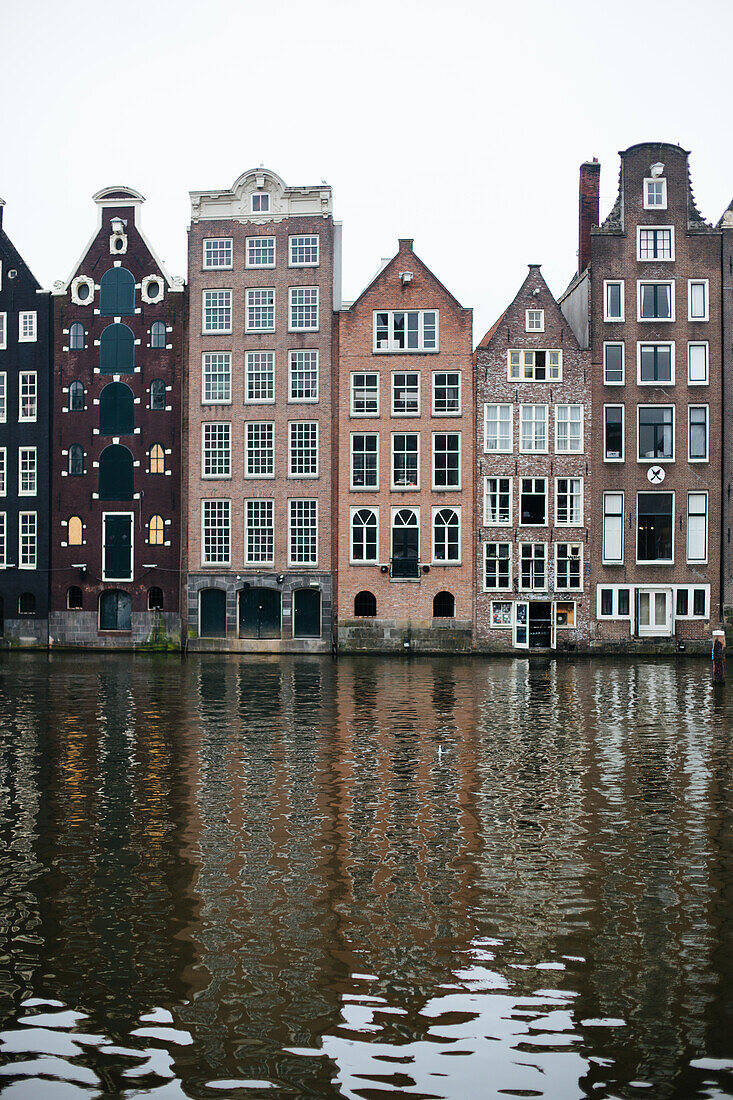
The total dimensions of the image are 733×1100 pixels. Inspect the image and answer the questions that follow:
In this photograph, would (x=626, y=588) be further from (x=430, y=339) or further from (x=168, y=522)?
(x=168, y=522)

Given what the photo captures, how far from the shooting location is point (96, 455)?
56.6 meters

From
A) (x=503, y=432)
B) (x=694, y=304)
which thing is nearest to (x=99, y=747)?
(x=503, y=432)

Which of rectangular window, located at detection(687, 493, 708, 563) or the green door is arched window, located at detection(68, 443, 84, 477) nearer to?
the green door

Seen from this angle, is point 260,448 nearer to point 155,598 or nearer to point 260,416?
point 260,416

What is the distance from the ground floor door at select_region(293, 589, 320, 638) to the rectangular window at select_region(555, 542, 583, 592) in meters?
12.0

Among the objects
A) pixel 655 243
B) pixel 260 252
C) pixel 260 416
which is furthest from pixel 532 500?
pixel 260 252

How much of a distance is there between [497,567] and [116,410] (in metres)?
21.3

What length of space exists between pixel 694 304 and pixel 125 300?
28.9 metres

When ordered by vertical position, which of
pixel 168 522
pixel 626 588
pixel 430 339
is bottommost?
pixel 626 588

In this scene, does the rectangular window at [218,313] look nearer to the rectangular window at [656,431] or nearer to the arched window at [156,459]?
the arched window at [156,459]

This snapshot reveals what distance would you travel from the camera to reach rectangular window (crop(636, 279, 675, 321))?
5391 centimetres

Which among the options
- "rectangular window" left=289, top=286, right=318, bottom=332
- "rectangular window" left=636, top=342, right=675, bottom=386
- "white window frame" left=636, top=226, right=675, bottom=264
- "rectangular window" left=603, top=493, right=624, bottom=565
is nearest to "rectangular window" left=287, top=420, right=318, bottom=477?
"rectangular window" left=289, top=286, right=318, bottom=332

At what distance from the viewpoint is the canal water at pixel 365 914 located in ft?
28.2

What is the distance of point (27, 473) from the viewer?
188 ft
